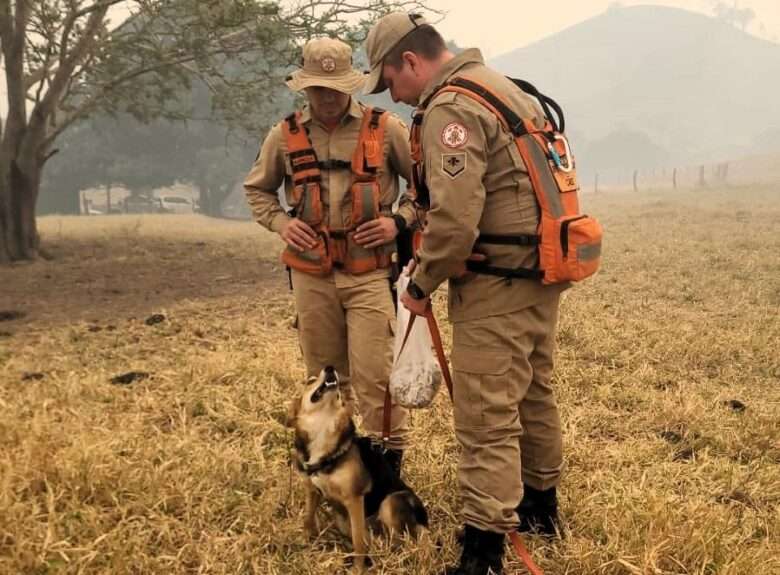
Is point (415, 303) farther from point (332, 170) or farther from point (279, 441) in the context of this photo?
point (279, 441)

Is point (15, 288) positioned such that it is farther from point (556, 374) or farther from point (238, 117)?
point (556, 374)

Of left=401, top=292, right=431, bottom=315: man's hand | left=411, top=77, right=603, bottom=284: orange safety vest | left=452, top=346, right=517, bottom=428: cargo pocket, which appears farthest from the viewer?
left=401, top=292, right=431, bottom=315: man's hand

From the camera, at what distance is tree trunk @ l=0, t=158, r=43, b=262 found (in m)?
13.6

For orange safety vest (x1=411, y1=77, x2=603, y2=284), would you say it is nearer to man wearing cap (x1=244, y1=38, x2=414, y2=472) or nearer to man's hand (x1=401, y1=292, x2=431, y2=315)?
man's hand (x1=401, y1=292, x2=431, y2=315)

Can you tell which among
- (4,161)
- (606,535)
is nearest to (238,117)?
(4,161)

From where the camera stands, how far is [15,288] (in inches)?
433

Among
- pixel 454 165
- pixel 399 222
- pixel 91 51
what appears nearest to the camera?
pixel 454 165

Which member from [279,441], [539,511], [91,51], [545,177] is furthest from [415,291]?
[91,51]

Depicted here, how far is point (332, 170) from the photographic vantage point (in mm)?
3783

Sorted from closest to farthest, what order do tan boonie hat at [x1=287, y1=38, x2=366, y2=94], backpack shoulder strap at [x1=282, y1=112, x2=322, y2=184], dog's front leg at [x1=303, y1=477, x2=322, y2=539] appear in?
dog's front leg at [x1=303, y1=477, x2=322, y2=539] → tan boonie hat at [x1=287, y1=38, x2=366, y2=94] → backpack shoulder strap at [x1=282, y1=112, x2=322, y2=184]

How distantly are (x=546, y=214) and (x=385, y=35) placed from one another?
3.28 ft

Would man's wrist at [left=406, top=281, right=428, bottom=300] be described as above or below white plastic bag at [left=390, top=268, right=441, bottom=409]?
above

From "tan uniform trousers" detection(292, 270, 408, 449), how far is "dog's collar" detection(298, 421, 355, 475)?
646 millimetres

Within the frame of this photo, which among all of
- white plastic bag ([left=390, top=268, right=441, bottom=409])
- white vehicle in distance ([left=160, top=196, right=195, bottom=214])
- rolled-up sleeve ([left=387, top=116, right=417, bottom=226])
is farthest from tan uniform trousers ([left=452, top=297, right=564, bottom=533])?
white vehicle in distance ([left=160, top=196, right=195, bottom=214])
